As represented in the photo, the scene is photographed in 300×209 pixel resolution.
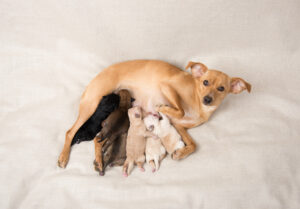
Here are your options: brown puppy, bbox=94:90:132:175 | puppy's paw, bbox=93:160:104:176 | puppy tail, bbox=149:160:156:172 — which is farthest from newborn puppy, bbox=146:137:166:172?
puppy's paw, bbox=93:160:104:176

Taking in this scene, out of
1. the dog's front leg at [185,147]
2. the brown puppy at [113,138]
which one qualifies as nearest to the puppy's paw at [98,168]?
the brown puppy at [113,138]

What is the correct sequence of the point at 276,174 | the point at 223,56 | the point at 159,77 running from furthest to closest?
the point at 223,56
the point at 159,77
the point at 276,174

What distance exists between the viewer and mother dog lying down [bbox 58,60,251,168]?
263 centimetres

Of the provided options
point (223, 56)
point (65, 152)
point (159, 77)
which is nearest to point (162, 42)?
point (159, 77)

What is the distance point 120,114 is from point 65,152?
720 mm

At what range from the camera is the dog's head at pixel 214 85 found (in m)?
2.54

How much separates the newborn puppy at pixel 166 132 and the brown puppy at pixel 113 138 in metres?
0.29

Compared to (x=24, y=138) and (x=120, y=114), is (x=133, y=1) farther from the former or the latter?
(x=24, y=138)

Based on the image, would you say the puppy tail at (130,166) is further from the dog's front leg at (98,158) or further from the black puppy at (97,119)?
the black puppy at (97,119)

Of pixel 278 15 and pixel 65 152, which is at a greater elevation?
pixel 278 15

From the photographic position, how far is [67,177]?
2389mm

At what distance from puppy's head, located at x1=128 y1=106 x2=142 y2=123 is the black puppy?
181mm

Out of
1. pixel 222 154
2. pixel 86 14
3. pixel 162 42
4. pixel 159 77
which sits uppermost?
pixel 86 14

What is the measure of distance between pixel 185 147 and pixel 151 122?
463mm
